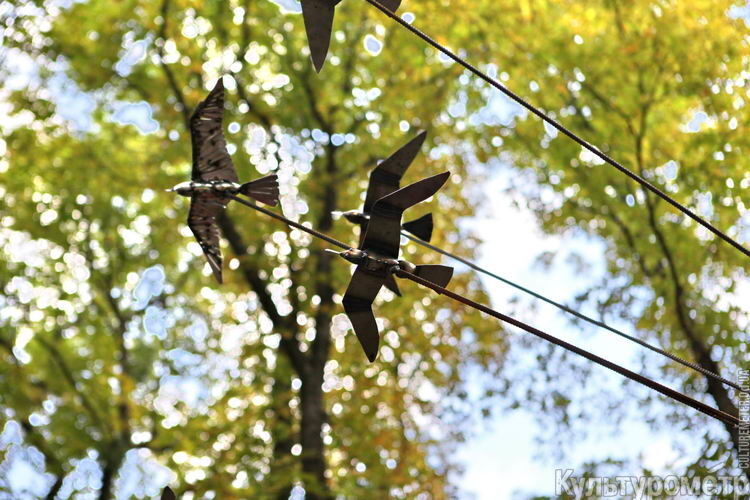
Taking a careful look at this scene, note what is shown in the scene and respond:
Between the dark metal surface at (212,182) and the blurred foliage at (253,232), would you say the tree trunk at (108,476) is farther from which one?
the dark metal surface at (212,182)

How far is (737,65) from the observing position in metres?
5.72

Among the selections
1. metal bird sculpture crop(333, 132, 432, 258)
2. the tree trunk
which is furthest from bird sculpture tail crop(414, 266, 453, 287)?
the tree trunk

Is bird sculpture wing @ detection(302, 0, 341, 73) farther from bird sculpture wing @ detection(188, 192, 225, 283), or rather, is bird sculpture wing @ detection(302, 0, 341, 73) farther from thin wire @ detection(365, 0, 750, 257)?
bird sculpture wing @ detection(188, 192, 225, 283)

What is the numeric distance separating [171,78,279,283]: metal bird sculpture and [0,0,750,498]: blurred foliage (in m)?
3.62

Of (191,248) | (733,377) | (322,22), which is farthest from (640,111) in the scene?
(191,248)

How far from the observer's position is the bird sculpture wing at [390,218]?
2547mm

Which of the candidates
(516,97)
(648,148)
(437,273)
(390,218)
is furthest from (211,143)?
(648,148)

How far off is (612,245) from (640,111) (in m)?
2.32

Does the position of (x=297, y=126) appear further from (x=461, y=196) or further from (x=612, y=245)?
(x=612, y=245)

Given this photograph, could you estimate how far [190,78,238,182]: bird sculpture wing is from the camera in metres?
3.21

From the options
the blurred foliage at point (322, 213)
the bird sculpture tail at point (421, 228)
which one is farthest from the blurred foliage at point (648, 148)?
the bird sculpture tail at point (421, 228)

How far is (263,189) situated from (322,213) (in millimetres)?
4985

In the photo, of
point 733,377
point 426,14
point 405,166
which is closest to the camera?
point 405,166

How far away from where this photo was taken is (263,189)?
310cm
